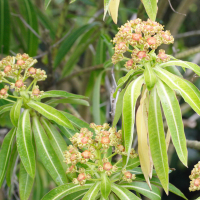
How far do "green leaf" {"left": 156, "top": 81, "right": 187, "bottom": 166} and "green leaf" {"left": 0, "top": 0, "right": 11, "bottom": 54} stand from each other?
1.02 m

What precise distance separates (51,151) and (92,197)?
19 centimetres

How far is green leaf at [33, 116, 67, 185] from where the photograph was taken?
0.71m

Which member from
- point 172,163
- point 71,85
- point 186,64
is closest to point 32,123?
point 186,64

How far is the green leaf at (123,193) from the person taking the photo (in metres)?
0.64

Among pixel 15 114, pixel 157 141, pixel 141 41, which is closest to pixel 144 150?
pixel 157 141

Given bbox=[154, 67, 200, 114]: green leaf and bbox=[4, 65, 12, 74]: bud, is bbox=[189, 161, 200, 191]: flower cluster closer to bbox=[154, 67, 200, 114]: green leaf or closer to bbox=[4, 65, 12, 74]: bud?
bbox=[154, 67, 200, 114]: green leaf

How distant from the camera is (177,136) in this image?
0.59 m

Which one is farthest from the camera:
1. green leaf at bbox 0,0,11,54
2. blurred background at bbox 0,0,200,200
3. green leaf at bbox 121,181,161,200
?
green leaf at bbox 0,0,11,54

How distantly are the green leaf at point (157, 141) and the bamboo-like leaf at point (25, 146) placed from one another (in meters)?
0.31

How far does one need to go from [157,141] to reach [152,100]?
0.33 feet

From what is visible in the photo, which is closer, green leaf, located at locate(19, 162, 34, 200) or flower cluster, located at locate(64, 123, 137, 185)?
flower cluster, located at locate(64, 123, 137, 185)

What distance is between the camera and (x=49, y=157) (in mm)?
723

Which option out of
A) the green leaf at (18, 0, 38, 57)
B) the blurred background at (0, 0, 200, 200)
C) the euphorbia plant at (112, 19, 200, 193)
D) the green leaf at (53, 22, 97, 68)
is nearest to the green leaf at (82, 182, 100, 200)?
the euphorbia plant at (112, 19, 200, 193)

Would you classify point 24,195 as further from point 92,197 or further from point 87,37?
point 87,37
